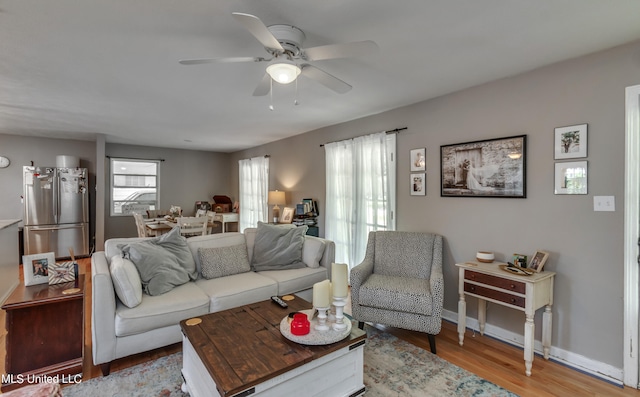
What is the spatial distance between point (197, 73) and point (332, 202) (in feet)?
8.42

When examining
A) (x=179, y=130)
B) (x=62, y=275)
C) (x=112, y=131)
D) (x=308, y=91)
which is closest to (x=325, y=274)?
(x=308, y=91)

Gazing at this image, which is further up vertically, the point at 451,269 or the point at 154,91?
the point at 154,91

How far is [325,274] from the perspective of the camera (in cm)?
339

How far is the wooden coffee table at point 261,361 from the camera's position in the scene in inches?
56.7

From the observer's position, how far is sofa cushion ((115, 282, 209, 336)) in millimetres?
2156

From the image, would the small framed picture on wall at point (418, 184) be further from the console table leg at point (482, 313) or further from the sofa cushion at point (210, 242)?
the sofa cushion at point (210, 242)

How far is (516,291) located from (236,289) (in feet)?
7.48

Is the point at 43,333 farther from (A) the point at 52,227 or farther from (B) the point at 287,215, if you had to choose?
(A) the point at 52,227

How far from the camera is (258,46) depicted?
6.96 feet

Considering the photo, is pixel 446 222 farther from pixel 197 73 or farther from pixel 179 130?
pixel 179 130

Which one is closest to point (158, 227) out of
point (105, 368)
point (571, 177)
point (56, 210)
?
point (56, 210)

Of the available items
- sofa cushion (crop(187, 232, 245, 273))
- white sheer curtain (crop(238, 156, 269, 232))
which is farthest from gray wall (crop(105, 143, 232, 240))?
sofa cushion (crop(187, 232, 245, 273))

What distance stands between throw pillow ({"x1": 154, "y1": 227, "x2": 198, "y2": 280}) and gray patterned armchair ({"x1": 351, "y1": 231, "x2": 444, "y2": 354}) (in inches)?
61.1

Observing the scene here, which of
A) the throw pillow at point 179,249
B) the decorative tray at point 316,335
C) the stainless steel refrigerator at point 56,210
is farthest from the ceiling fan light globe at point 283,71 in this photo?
the stainless steel refrigerator at point 56,210
